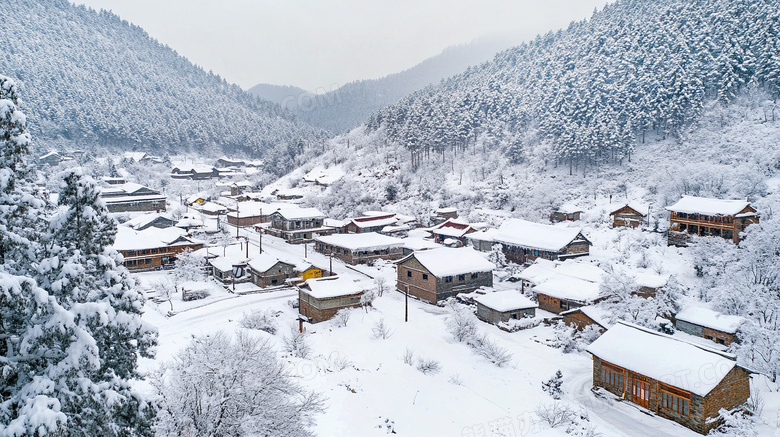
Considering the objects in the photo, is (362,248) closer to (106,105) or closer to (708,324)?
(708,324)

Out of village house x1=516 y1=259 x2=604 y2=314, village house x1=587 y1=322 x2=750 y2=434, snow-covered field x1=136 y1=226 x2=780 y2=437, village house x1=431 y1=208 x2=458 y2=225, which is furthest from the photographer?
village house x1=431 y1=208 x2=458 y2=225

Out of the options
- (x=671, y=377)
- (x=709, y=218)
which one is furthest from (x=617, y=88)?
(x=671, y=377)

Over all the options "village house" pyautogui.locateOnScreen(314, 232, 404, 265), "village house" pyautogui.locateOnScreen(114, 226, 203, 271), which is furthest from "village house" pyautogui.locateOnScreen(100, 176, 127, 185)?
"village house" pyautogui.locateOnScreen(314, 232, 404, 265)

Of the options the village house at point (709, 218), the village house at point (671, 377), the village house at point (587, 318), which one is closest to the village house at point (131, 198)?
the village house at point (587, 318)

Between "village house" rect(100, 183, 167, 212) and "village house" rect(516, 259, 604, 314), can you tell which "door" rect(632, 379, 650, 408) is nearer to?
"village house" rect(516, 259, 604, 314)

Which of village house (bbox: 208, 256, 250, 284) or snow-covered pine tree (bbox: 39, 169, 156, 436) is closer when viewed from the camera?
snow-covered pine tree (bbox: 39, 169, 156, 436)

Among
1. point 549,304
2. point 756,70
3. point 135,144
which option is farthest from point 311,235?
point 135,144

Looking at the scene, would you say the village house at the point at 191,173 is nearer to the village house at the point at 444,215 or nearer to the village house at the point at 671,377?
the village house at the point at 444,215
